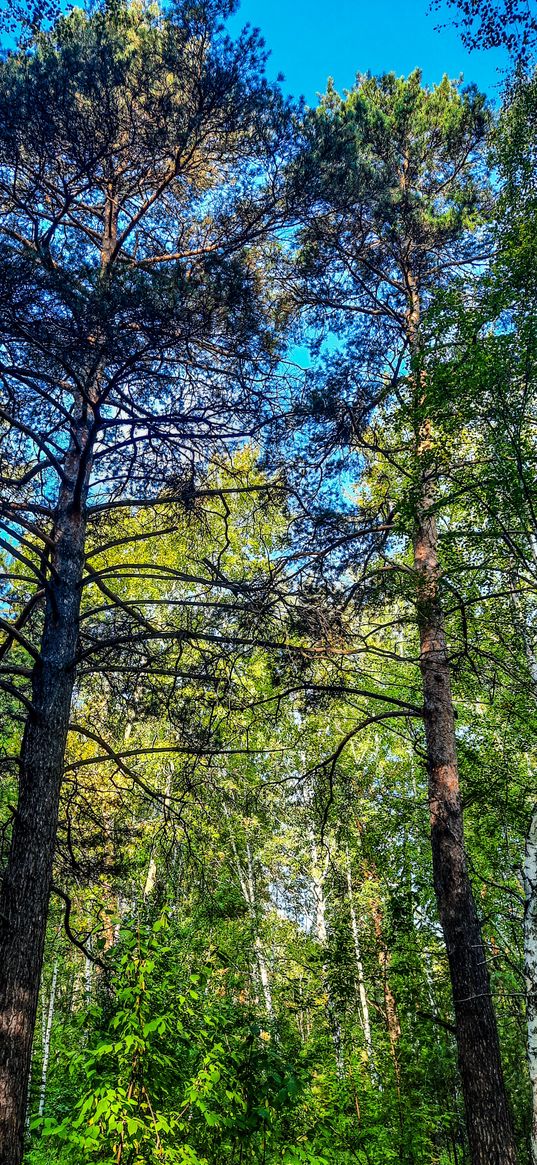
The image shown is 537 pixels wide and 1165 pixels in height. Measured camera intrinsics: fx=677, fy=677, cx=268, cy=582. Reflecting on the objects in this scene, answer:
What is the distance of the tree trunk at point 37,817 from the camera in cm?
379

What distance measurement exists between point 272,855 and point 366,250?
1067cm

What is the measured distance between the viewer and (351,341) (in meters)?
6.79

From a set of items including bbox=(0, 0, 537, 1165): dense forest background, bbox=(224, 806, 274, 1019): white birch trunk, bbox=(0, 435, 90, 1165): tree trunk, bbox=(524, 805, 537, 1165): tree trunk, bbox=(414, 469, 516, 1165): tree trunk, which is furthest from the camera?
bbox=(224, 806, 274, 1019): white birch trunk

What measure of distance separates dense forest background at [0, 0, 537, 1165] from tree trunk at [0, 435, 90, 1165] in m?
0.02

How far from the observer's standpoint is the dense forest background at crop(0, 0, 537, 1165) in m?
4.35

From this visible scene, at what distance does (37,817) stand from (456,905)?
3.15 metres

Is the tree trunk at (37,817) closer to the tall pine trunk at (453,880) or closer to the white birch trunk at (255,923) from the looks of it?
the tall pine trunk at (453,880)

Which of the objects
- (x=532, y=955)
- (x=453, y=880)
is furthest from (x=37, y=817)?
(x=532, y=955)

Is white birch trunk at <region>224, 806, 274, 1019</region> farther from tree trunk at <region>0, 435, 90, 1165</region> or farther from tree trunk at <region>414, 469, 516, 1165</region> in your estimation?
tree trunk at <region>0, 435, 90, 1165</region>

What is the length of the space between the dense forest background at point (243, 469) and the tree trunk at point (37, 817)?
22 mm

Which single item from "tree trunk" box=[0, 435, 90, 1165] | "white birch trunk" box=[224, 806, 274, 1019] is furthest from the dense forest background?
"white birch trunk" box=[224, 806, 274, 1019]

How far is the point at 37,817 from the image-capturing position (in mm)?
4477

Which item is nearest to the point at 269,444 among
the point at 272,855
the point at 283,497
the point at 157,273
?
the point at 283,497

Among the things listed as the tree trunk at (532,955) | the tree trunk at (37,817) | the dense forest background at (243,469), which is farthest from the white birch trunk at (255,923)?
the tree trunk at (532,955)
